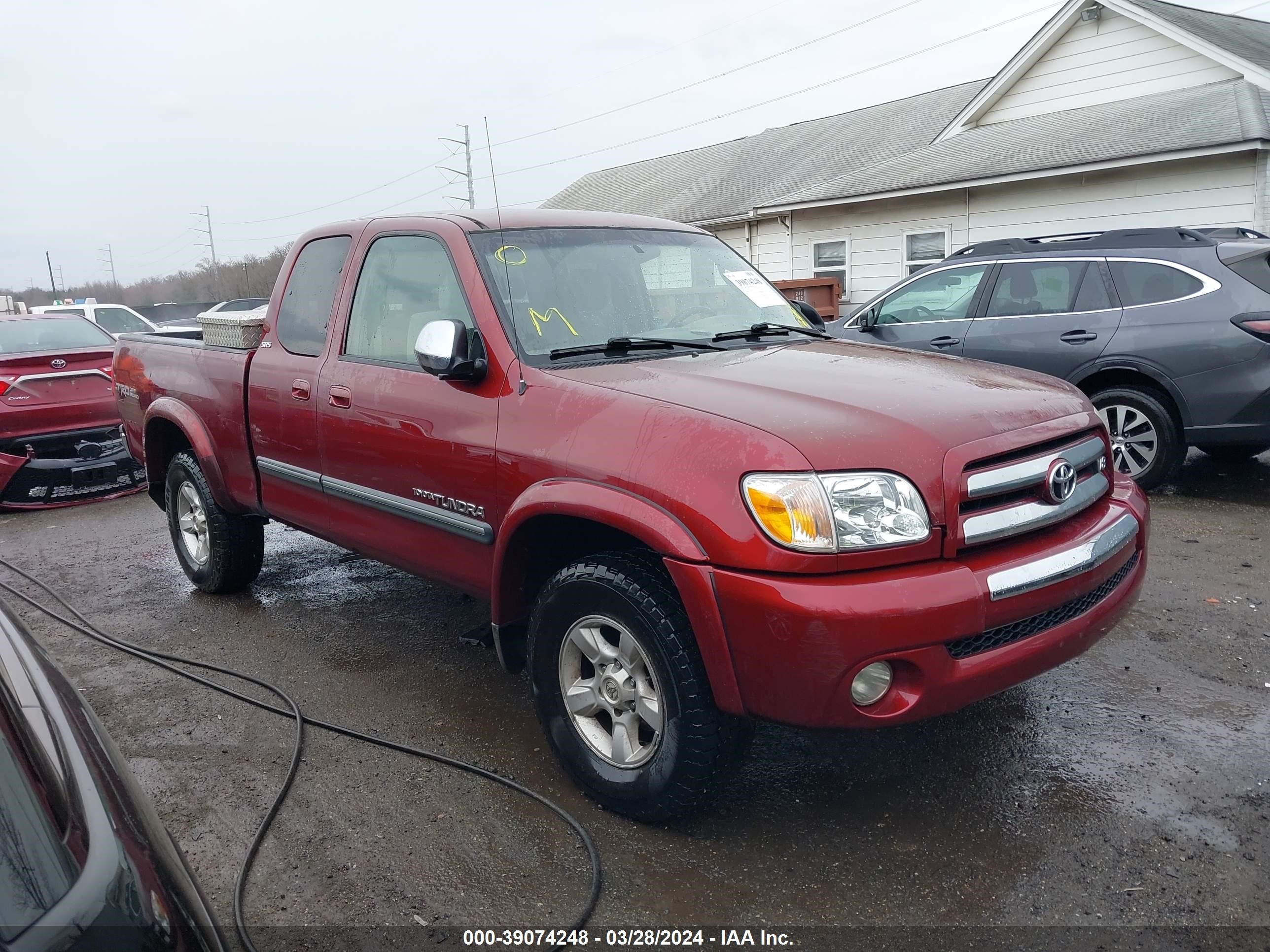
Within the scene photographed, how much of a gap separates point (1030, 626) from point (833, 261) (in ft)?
48.8

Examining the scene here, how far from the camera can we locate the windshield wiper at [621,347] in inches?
133

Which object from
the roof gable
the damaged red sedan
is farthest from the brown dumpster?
the damaged red sedan

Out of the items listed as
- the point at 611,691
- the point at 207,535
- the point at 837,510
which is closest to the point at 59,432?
the point at 207,535

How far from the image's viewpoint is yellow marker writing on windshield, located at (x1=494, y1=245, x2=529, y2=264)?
11.9 ft

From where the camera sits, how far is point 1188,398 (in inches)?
256

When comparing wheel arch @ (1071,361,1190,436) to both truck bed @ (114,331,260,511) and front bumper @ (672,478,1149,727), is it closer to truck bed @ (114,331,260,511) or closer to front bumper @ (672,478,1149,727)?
front bumper @ (672,478,1149,727)

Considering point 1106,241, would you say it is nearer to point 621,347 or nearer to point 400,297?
point 621,347

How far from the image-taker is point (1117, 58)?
45.1 feet

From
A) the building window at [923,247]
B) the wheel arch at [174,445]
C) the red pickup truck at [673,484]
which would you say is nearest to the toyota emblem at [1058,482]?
the red pickup truck at [673,484]

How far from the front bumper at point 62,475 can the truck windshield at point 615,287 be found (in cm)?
567

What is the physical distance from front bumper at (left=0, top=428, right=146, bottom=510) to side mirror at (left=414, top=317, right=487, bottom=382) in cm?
576

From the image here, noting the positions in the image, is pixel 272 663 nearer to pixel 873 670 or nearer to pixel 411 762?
pixel 411 762

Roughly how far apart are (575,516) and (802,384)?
0.83 meters

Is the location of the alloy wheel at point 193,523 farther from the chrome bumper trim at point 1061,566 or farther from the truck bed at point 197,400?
the chrome bumper trim at point 1061,566
